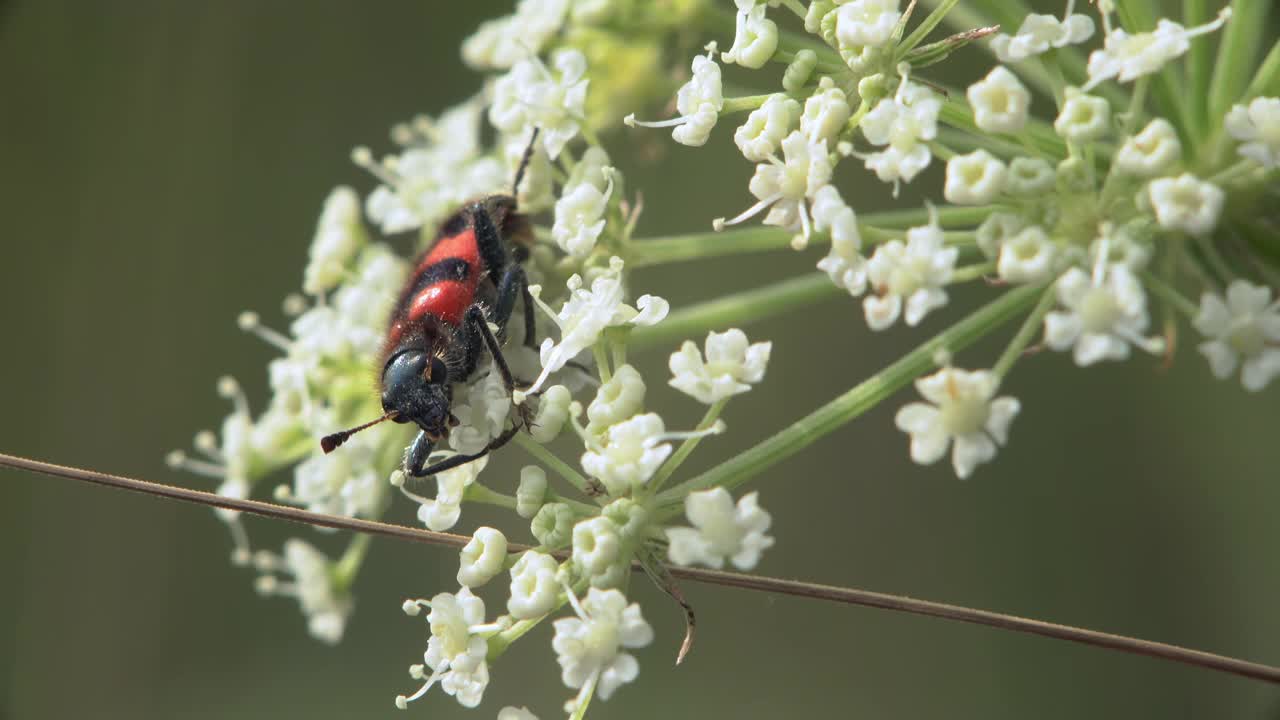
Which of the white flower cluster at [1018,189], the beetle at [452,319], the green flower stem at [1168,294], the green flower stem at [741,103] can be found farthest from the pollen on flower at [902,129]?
the beetle at [452,319]

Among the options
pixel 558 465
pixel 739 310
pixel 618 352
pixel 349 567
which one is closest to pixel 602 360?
pixel 618 352

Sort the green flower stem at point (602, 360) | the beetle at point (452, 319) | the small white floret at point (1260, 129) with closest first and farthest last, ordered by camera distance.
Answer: the small white floret at point (1260, 129)
the green flower stem at point (602, 360)
the beetle at point (452, 319)

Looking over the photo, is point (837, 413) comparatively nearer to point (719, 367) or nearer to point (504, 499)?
point (719, 367)

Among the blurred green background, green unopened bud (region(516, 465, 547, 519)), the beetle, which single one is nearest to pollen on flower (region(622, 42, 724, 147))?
the beetle

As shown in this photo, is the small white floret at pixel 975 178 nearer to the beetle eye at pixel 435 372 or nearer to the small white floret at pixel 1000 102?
the small white floret at pixel 1000 102

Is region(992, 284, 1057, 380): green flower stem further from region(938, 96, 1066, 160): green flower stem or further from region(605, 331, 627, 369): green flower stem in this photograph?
region(605, 331, 627, 369): green flower stem

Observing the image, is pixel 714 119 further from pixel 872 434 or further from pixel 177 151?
pixel 177 151
